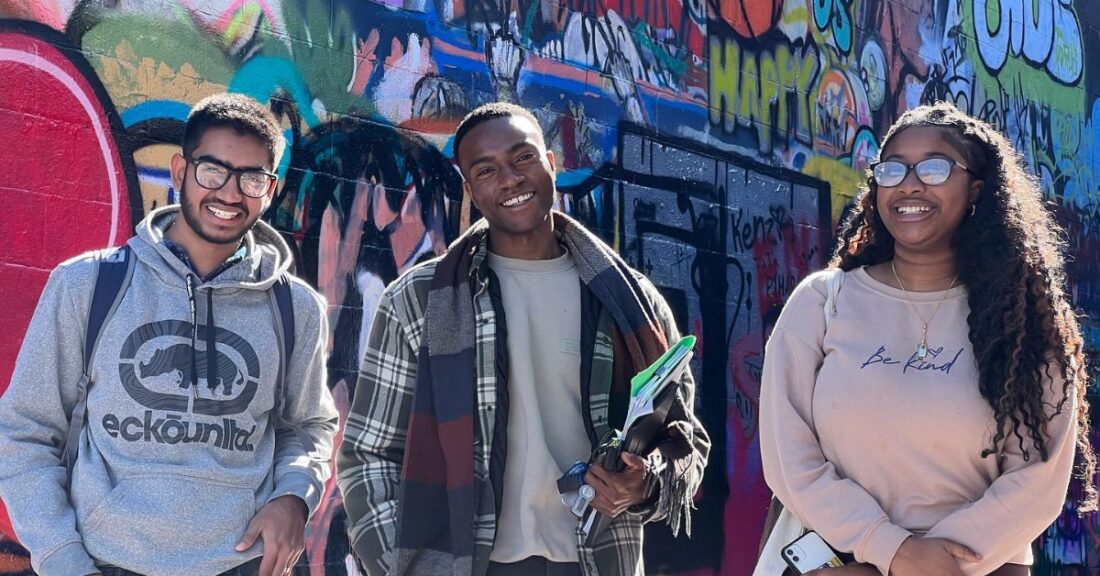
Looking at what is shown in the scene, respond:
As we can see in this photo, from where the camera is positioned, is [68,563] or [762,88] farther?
[762,88]

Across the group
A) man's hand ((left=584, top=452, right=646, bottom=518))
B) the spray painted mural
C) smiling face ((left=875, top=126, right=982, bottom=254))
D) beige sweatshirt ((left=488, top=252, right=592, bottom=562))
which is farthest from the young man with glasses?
the spray painted mural

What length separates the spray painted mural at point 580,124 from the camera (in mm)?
4895

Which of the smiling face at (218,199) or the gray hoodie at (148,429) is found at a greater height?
the smiling face at (218,199)

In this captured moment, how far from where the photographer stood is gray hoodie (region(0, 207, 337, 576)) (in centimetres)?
296

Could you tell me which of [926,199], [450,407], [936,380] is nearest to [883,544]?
[936,380]

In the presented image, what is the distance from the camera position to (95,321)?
3.07 m

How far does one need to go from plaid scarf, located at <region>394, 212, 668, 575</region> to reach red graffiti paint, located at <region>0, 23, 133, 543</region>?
191cm

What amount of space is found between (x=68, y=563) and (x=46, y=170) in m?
2.28

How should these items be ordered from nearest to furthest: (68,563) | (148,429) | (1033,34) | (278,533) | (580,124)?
(68,563) → (148,429) → (278,533) → (580,124) → (1033,34)

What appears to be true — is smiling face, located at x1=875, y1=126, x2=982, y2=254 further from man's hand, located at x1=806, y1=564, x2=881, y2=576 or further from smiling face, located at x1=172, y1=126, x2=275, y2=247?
smiling face, located at x1=172, y1=126, x2=275, y2=247

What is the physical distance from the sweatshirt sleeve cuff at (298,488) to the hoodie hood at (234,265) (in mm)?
483

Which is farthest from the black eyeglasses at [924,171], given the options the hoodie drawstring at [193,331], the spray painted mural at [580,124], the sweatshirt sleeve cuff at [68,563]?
the spray painted mural at [580,124]

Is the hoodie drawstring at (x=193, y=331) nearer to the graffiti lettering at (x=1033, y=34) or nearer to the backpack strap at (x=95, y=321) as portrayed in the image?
the backpack strap at (x=95, y=321)

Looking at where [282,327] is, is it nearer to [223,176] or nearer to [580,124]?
[223,176]
